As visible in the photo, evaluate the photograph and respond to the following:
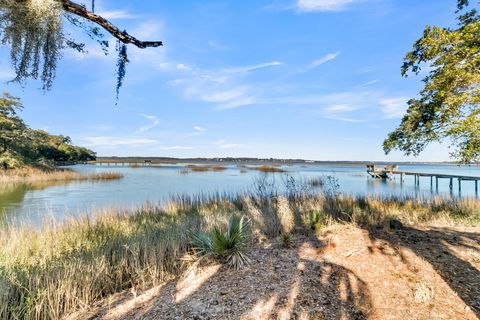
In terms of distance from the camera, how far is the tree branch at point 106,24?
3305mm

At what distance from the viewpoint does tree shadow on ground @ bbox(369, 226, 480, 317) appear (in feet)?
11.2

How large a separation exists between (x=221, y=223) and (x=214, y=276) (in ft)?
8.20

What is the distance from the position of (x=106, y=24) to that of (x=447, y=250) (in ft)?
21.3

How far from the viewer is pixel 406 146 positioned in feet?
38.2

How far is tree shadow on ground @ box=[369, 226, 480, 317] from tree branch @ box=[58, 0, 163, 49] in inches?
201

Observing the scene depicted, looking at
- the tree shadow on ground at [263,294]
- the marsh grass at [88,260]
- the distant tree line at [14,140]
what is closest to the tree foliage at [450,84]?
the marsh grass at [88,260]

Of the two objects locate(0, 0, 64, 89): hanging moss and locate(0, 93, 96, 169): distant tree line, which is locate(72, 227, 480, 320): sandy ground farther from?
locate(0, 93, 96, 169): distant tree line

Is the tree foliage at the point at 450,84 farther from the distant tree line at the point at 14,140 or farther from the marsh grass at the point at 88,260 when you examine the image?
the distant tree line at the point at 14,140

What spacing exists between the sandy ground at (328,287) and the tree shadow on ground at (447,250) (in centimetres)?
2

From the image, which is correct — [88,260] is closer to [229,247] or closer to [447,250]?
[229,247]

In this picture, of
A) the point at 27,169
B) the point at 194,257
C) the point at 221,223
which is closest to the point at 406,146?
the point at 221,223

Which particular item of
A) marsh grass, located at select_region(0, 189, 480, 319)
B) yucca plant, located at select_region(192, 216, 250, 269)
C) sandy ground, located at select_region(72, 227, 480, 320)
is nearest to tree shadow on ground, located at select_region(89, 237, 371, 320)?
sandy ground, located at select_region(72, 227, 480, 320)


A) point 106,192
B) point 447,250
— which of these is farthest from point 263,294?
point 106,192

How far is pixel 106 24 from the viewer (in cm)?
348
